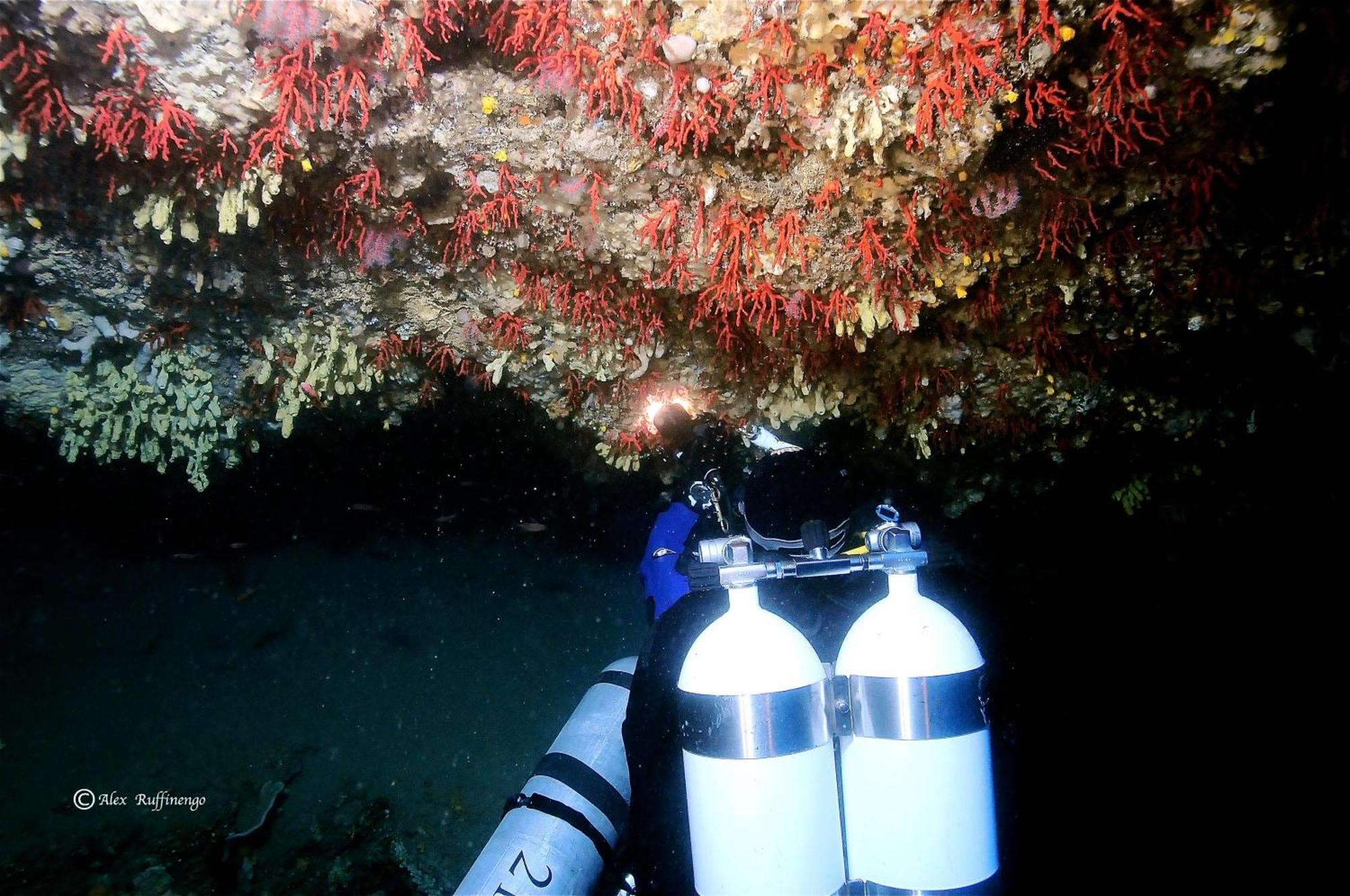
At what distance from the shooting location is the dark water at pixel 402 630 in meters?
5.79

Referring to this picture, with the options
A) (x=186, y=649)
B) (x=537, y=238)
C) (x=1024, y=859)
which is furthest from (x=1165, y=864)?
(x=186, y=649)

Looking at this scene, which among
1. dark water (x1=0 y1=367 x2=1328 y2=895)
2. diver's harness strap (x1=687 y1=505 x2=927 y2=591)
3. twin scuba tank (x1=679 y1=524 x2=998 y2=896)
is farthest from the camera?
dark water (x1=0 y1=367 x2=1328 y2=895)

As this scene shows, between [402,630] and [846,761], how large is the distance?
7.95 metres

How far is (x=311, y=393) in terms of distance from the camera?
428 cm

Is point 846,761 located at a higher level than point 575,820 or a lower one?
higher

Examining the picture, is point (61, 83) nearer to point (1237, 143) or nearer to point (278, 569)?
point (1237, 143)

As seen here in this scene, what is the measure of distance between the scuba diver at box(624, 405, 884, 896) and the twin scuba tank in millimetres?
382

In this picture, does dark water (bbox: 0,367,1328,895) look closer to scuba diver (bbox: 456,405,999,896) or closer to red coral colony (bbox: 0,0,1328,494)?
→ red coral colony (bbox: 0,0,1328,494)

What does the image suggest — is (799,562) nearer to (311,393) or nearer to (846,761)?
(846,761)

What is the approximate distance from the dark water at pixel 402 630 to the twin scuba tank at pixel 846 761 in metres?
3.28

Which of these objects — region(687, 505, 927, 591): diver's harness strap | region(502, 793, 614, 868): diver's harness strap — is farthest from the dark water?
region(502, 793, 614, 868): diver's harness strap

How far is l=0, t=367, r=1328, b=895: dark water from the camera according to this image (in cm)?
A: 579

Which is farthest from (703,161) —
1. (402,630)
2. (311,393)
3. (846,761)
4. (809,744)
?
(402,630)

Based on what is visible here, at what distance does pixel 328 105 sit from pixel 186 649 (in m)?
8.90
